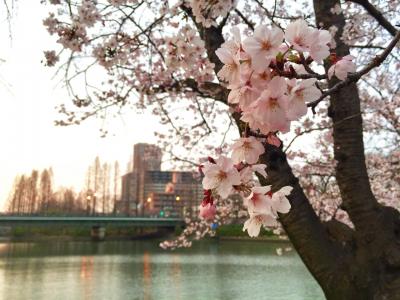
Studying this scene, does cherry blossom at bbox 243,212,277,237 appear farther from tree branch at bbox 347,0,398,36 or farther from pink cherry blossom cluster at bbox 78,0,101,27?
pink cherry blossom cluster at bbox 78,0,101,27

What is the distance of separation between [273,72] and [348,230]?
218 centimetres

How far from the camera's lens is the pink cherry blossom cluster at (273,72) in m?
0.90

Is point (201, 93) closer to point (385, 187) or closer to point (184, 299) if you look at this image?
point (385, 187)

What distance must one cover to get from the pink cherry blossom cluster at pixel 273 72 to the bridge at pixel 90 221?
1260 inches

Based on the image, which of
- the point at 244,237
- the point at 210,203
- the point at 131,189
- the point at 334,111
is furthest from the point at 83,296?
the point at 131,189

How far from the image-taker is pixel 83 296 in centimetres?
1135

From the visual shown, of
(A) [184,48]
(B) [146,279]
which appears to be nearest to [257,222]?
(A) [184,48]

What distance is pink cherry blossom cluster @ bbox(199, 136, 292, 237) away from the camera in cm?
103

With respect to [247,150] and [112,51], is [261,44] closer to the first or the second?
[247,150]

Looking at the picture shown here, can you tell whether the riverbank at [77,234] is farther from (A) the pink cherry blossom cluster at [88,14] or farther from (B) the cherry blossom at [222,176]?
(B) the cherry blossom at [222,176]

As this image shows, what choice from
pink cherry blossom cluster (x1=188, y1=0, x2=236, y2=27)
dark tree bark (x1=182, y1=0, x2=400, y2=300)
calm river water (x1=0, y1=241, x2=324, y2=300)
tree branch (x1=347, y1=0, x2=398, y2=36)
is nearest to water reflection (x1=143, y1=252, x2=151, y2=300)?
calm river water (x1=0, y1=241, x2=324, y2=300)

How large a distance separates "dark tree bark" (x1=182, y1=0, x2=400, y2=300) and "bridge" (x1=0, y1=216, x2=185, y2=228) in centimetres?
3065

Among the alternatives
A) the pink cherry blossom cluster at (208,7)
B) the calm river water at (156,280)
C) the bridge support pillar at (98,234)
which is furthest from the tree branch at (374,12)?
the bridge support pillar at (98,234)

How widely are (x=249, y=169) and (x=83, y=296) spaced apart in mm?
11487
